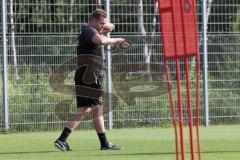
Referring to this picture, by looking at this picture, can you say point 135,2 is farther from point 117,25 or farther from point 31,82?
point 31,82

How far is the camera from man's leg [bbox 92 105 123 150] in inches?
456

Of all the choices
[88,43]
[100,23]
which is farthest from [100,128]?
[100,23]

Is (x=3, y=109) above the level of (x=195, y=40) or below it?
below

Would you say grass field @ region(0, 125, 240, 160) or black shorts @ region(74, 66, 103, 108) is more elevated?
black shorts @ region(74, 66, 103, 108)

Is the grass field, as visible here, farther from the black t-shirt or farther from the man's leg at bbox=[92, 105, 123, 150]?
the black t-shirt

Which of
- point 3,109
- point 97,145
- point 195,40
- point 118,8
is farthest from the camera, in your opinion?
point 118,8

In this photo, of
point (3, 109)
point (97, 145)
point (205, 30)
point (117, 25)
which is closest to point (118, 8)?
point (117, 25)

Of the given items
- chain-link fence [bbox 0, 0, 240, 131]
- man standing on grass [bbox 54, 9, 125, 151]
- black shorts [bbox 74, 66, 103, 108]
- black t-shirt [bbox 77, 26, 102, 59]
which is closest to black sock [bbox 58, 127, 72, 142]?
man standing on grass [bbox 54, 9, 125, 151]

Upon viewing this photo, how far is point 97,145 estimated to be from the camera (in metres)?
12.5

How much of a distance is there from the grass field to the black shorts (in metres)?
0.68

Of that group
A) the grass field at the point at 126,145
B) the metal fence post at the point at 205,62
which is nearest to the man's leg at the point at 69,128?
the grass field at the point at 126,145

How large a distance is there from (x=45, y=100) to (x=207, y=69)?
12.1 feet

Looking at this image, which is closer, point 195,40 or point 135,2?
point 195,40

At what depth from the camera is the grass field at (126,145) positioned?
1041 cm
